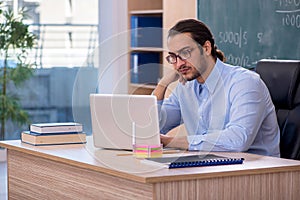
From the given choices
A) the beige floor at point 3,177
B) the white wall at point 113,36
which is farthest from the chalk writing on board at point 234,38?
the beige floor at point 3,177

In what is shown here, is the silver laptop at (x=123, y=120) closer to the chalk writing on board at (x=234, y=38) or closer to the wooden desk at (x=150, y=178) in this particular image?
the wooden desk at (x=150, y=178)

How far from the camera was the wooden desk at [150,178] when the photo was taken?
238 centimetres

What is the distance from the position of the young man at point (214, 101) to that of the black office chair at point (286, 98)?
0.19 feet

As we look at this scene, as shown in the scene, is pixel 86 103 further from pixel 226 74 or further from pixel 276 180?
pixel 276 180

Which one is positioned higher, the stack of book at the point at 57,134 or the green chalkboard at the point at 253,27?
the green chalkboard at the point at 253,27

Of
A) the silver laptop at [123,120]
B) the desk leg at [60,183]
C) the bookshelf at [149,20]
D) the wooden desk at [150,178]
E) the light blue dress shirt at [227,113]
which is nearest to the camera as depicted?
the wooden desk at [150,178]

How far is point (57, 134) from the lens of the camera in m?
3.26

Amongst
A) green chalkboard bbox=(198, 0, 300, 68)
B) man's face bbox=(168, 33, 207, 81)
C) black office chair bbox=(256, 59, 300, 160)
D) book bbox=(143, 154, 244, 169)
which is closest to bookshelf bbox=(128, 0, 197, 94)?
green chalkboard bbox=(198, 0, 300, 68)

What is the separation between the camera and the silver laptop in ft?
9.19

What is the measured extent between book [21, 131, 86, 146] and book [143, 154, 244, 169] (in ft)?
2.35

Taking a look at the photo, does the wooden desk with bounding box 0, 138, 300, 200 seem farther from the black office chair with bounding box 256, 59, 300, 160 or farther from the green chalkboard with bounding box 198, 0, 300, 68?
the green chalkboard with bounding box 198, 0, 300, 68

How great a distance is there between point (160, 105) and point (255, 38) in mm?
1479

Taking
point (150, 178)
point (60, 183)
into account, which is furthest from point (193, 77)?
point (150, 178)

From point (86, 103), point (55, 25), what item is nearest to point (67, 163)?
point (86, 103)
